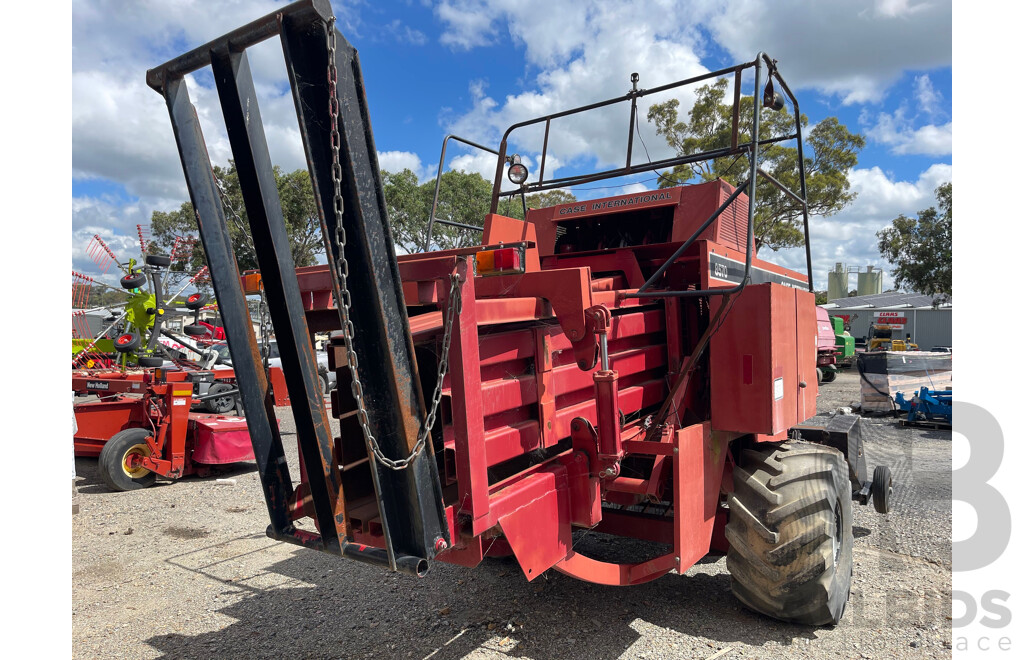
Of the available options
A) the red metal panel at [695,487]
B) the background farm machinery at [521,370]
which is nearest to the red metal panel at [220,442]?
the background farm machinery at [521,370]

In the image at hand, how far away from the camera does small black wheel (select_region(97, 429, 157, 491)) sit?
25.2 feet

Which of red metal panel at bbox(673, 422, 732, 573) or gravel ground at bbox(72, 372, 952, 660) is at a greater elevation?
red metal panel at bbox(673, 422, 732, 573)

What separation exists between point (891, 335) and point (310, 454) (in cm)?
3496

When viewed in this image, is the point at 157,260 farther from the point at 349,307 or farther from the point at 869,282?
the point at 869,282

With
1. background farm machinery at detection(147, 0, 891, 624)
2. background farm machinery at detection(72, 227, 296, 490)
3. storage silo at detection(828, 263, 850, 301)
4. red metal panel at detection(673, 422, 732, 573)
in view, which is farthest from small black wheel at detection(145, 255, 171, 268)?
storage silo at detection(828, 263, 850, 301)

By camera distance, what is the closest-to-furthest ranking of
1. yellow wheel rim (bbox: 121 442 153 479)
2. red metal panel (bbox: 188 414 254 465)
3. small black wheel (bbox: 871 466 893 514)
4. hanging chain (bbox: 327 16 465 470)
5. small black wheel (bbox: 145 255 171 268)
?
hanging chain (bbox: 327 16 465 470), small black wheel (bbox: 871 466 893 514), yellow wheel rim (bbox: 121 442 153 479), red metal panel (bbox: 188 414 254 465), small black wheel (bbox: 145 255 171 268)

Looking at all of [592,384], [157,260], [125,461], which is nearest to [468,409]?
[592,384]

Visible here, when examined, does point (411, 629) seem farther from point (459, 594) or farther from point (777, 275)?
point (777, 275)

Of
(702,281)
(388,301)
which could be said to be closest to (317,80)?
(388,301)

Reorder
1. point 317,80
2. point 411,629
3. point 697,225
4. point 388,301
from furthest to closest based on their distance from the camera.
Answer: point 697,225
point 411,629
point 388,301
point 317,80

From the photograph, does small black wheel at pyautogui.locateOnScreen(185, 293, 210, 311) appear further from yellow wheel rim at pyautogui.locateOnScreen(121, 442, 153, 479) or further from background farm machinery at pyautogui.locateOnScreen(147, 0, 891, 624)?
background farm machinery at pyautogui.locateOnScreen(147, 0, 891, 624)

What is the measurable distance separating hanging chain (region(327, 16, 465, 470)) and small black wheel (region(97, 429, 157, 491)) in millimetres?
6699

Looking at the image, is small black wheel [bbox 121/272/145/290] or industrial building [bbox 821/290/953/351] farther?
industrial building [bbox 821/290/953/351]

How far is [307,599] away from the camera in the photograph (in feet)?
15.1
